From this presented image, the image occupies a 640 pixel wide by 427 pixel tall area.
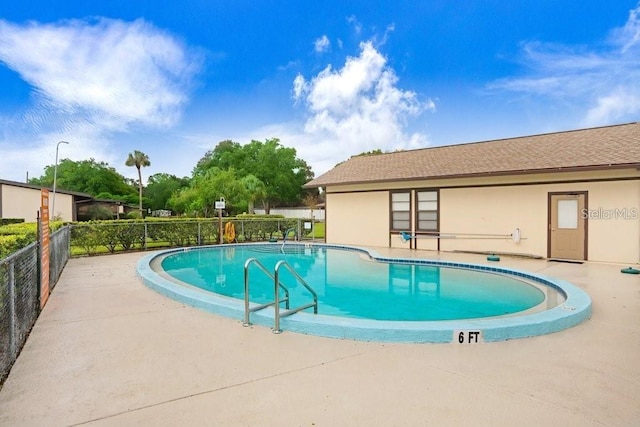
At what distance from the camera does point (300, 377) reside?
10.6ft

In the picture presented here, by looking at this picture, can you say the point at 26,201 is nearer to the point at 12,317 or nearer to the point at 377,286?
the point at 377,286

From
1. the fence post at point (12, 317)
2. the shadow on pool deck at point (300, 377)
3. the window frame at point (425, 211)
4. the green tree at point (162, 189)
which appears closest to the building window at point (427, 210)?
the window frame at point (425, 211)

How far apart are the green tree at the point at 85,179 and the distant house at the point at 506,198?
4207cm

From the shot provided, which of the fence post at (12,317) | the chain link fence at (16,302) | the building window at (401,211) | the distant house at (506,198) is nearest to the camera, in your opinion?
the chain link fence at (16,302)

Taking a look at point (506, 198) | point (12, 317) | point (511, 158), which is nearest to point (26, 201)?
point (12, 317)

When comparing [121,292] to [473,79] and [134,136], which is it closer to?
[473,79]

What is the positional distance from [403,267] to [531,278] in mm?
3321

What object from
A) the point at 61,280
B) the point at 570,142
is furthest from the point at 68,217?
the point at 570,142

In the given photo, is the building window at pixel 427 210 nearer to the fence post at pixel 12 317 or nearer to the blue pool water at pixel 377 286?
the blue pool water at pixel 377 286

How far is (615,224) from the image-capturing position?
34.1 ft

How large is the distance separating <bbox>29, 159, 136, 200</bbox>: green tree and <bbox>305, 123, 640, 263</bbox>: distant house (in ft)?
138

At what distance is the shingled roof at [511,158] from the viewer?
10680mm

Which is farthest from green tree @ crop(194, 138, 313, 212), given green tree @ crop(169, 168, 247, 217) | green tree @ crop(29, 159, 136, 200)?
green tree @ crop(29, 159, 136, 200)

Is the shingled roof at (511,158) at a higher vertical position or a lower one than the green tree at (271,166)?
lower
